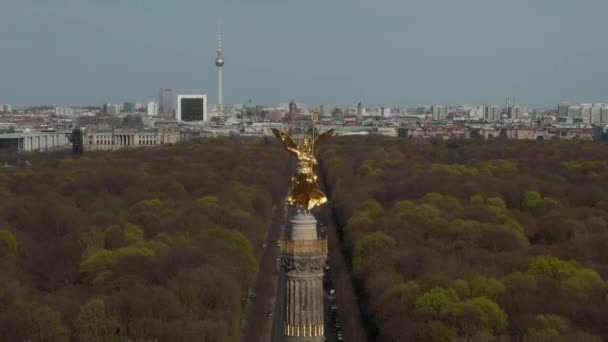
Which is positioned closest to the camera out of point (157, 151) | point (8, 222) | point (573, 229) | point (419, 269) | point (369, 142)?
point (419, 269)

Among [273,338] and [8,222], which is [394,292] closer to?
[273,338]

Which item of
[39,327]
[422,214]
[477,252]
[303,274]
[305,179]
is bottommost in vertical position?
[39,327]

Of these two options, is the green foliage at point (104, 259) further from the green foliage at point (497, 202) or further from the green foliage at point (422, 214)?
the green foliage at point (497, 202)

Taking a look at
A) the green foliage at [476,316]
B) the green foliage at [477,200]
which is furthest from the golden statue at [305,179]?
the green foliage at [477,200]

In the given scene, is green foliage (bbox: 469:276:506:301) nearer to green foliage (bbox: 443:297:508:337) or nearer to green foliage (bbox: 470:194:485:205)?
green foliage (bbox: 443:297:508:337)

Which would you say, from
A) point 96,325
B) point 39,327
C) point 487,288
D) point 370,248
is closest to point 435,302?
point 487,288

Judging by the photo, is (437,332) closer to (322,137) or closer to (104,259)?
(104,259)

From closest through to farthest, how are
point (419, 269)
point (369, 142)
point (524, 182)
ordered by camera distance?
point (419, 269) → point (524, 182) → point (369, 142)

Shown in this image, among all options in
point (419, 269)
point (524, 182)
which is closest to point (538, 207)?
point (524, 182)
